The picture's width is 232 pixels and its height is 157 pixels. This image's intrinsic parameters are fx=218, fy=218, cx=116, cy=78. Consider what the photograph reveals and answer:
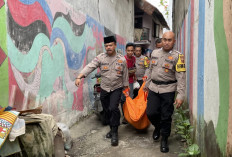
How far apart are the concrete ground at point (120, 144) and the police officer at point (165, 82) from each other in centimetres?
26

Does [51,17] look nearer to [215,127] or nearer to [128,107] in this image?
[128,107]

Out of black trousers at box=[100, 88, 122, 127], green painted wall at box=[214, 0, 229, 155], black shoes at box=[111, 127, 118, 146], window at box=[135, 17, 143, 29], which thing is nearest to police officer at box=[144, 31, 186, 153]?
black trousers at box=[100, 88, 122, 127]

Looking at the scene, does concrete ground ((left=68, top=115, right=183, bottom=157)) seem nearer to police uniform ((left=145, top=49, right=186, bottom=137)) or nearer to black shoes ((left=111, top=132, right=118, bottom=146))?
black shoes ((left=111, top=132, right=118, bottom=146))

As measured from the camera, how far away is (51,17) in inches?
147

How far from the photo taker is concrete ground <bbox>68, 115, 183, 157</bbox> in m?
3.33

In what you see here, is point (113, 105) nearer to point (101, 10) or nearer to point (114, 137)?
point (114, 137)

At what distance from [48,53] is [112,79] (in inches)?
45.8

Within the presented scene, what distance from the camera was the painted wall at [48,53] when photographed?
107 inches

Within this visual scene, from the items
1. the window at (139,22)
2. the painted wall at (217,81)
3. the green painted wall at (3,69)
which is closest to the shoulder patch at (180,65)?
the painted wall at (217,81)

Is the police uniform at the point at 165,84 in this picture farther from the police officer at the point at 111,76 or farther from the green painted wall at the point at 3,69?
the green painted wall at the point at 3,69

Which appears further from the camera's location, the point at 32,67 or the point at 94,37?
the point at 94,37

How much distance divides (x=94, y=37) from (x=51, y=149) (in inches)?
153

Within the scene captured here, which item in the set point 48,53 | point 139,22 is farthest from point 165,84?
point 139,22

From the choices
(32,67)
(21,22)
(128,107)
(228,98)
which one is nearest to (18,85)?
(32,67)
